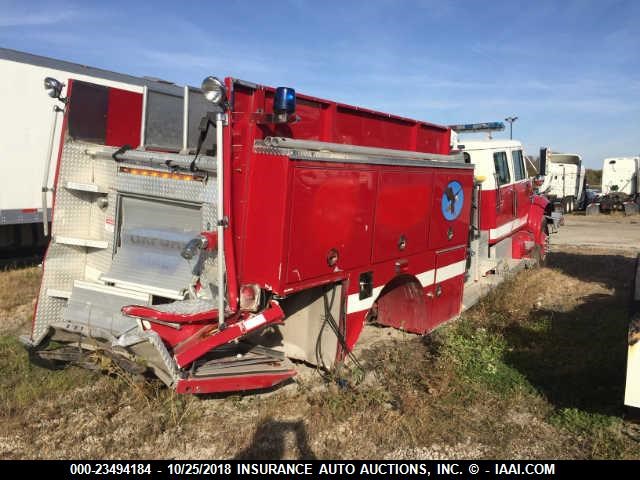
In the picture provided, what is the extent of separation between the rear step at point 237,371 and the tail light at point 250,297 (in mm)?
491

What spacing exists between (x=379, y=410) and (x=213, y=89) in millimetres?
2636

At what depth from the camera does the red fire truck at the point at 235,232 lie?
146 inches

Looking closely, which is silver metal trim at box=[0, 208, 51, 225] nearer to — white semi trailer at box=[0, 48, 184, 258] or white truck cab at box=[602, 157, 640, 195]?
white semi trailer at box=[0, 48, 184, 258]

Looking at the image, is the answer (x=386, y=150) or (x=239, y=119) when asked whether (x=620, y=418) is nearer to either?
(x=386, y=150)

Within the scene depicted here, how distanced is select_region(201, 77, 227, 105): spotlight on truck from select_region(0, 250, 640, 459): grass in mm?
2233

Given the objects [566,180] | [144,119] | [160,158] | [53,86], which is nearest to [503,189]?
[144,119]

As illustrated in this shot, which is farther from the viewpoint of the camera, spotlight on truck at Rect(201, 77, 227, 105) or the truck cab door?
the truck cab door

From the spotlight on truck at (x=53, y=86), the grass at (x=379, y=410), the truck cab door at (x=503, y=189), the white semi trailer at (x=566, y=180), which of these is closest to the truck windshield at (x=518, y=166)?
the truck cab door at (x=503, y=189)

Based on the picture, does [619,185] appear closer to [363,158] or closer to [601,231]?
[601,231]

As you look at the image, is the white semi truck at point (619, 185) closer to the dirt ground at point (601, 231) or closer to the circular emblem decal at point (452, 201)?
the dirt ground at point (601, 231)

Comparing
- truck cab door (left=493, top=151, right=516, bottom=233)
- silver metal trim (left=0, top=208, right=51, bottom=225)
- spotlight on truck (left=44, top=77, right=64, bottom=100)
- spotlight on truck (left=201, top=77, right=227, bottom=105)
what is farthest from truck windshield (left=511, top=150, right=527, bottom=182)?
silver metal trim (left=0, top=208, right=51, bottom=225)

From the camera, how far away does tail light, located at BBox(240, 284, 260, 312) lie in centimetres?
382

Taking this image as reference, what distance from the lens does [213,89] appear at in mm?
3447
